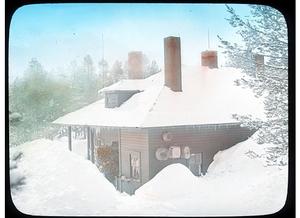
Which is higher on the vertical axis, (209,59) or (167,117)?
(209,59)

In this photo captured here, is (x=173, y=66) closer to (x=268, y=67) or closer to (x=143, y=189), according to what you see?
(x=268, y=67)

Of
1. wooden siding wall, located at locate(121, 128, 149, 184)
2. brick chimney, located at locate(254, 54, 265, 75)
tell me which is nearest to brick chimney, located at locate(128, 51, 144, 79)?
wooden siding wall, located at locate(121, 128, 149, 184)

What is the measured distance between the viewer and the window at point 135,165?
2.10 meters

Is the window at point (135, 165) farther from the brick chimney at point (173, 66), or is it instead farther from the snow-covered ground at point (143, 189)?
the brick chimney at point (173, 66)

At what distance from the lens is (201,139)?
2127 mm

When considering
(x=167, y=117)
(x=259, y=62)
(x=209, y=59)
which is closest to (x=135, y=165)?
(x=167, y=117)

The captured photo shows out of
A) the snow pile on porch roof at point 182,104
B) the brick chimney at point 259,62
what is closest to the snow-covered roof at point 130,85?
the snow pile on porch roof at point 182,104

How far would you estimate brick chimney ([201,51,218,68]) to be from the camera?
213 centimetres

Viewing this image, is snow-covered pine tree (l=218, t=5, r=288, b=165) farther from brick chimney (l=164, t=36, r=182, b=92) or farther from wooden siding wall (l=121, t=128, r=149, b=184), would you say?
wooden siding wall (l=121, t=128, r=149, b=184)

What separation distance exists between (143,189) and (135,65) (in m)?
0.46

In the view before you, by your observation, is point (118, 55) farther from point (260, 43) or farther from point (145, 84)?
point (260, 43)

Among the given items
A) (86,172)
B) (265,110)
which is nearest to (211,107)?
(265,110)

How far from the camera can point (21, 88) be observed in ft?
6.89

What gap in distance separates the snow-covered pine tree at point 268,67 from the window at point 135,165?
407 mm
